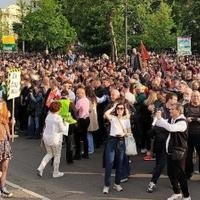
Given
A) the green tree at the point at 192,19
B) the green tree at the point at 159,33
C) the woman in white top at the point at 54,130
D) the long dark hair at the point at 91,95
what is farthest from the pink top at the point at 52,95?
the green tree at the point at 159,33

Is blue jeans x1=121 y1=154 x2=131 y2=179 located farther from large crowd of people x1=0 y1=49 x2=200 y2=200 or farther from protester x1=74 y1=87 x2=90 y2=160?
protester x1=74 y1=87 x2=90 y2=160

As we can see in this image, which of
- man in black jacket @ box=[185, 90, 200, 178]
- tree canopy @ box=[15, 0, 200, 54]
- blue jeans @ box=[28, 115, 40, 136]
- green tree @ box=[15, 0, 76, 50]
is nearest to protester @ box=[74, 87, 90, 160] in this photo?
man in black jacket @ box=[185, 90, 200, 178]

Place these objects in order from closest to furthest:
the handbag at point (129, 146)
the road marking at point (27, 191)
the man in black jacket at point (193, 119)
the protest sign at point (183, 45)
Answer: the road marking at point (27, 191)
the handbag at point (129, 146)
the man in black jacket at point (193, 119)
the protest sign at point (183, 45)

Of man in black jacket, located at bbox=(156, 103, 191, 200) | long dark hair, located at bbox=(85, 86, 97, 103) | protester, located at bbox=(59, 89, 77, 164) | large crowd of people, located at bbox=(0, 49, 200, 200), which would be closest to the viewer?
man in black jacket, located at bbox=(156, 103, 191, 200)

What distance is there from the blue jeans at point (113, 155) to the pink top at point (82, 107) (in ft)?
9.43

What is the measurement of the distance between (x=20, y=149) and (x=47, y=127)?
3.59m

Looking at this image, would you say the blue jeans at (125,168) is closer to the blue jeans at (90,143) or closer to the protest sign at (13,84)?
the blue jeans at (90,143)

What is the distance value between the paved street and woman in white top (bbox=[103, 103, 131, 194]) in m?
0.44

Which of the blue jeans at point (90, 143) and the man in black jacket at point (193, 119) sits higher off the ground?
the man in black jacket at point (193, 119)

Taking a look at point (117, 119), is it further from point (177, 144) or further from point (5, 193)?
point (5, 193)

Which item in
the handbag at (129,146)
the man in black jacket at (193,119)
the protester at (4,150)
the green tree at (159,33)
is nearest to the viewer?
the protester at (4,150)

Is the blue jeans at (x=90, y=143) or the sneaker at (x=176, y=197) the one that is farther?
the blue jeans at (x=90, y=143)

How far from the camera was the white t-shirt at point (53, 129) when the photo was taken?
1112cm

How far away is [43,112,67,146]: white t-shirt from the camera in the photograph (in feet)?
36.5
